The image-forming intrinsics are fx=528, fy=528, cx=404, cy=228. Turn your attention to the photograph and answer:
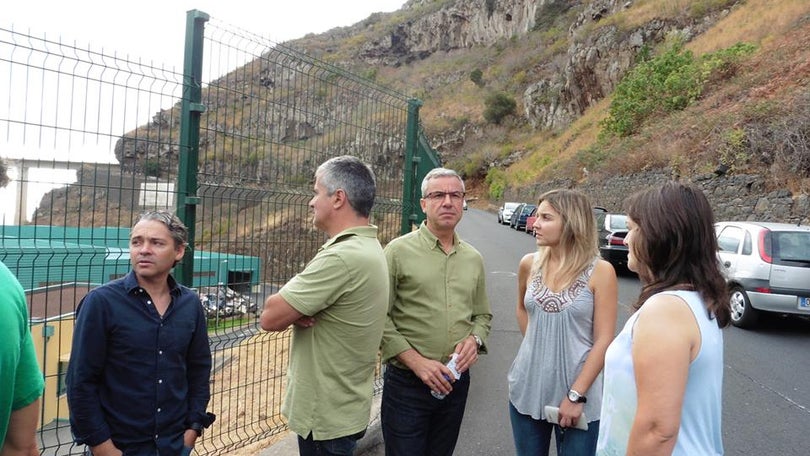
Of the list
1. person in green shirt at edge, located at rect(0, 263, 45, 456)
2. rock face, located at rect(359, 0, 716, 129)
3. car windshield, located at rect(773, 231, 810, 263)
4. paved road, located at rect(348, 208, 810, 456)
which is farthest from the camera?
rock face, located at rect(359, 0, 716, 129)

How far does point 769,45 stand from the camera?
20.7 meters

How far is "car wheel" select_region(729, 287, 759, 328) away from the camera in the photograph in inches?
308

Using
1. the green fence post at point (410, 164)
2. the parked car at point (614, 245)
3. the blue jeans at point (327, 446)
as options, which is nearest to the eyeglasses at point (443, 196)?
the blue jeans at point (327, 446)

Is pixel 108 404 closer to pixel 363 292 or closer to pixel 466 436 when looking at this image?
pixel 363 292

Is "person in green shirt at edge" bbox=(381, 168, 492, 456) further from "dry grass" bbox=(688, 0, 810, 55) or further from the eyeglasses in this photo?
"dry grass" bbox=(688, 0, 810, 55)

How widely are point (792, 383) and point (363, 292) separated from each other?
5723 mm

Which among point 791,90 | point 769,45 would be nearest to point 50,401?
point 791,90

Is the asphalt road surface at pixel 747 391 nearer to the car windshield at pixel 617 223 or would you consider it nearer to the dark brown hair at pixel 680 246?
the dark brown hair at pixel 680 246

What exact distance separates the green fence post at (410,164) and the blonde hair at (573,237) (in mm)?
2594

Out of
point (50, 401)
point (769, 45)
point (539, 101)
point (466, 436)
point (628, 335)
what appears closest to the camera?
point (628, 335)

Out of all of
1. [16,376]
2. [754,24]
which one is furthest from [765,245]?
[754,24]

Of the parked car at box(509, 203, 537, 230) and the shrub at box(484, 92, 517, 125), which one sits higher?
the shrub at box(484, 92, 517, 125)

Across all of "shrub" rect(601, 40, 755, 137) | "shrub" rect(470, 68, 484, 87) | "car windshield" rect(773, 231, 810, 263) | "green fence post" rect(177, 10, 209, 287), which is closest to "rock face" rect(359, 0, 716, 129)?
"shrub" rect(470, 68, 484, 87)

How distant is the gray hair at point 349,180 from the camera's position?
2246mm
